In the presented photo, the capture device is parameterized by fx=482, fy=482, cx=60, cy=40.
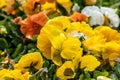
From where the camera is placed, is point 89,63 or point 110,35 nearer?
point 89,63

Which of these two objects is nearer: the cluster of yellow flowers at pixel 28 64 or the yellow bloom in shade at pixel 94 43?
the cluster of yellow flowers at pixel 28 64

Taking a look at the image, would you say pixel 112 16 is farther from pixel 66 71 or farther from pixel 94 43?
pixel 66 71

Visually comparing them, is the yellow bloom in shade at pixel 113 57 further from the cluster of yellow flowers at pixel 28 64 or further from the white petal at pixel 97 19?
the white petal at pixel 97 19

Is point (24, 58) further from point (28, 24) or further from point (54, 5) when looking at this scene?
point (54, 5)

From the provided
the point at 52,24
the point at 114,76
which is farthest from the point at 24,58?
the point at 114,76

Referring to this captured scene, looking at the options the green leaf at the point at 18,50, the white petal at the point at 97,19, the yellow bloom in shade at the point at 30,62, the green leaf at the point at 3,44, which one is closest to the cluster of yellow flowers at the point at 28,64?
the yellow bloom in shade at the point at 30,62

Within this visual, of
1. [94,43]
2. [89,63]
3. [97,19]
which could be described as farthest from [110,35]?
[97,19]

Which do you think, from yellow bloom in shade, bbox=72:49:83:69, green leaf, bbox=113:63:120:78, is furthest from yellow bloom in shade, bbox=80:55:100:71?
green leaf, bbox=113:63:120:78
